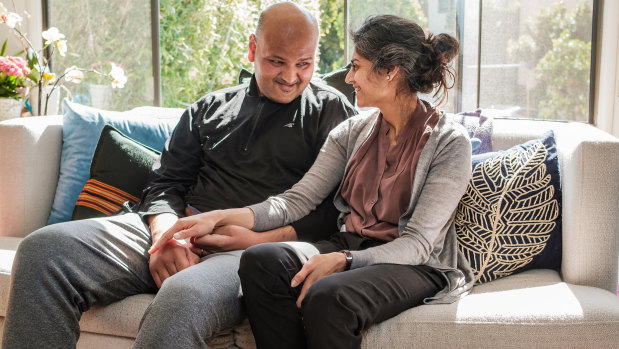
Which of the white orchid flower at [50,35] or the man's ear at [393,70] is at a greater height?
the white orchid flower at [50,35]

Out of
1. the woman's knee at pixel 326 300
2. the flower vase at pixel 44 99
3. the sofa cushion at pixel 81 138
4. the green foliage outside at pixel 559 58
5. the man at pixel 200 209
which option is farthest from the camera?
the green foliage outside at pixel 559 58

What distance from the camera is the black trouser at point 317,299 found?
140 cm

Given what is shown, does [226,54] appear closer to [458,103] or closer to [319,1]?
[319,1]

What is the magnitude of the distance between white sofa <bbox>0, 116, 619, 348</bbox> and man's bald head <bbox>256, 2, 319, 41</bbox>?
0.71 meters

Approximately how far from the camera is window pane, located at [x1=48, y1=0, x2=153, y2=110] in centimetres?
523

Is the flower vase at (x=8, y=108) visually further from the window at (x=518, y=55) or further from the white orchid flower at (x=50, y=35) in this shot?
the window at (x=518, y=55)

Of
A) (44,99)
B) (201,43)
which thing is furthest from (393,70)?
(201,43)

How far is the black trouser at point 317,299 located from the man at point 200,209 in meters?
0.11

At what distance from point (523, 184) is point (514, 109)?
288 centimetres

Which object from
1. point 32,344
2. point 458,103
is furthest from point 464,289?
point 458,103

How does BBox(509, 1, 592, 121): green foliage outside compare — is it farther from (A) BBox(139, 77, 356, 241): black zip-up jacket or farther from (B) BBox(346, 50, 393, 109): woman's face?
(B) BBox(346, 50, 393, 109): woman's face

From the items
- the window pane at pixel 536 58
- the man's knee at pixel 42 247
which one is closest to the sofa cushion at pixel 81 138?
the man's knee at pixel 42 247

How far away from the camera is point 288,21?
2027mm

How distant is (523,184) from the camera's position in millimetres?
1841
